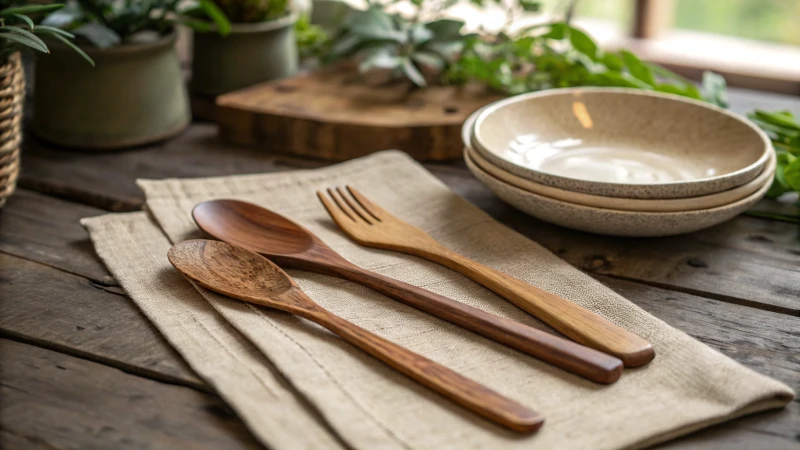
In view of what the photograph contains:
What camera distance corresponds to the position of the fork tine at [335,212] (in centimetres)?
85

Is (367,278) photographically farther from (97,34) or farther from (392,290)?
(97,34)

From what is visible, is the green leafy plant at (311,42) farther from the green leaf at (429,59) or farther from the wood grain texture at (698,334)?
the wood grain texture at (698,334)

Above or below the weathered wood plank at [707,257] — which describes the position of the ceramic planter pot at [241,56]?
above

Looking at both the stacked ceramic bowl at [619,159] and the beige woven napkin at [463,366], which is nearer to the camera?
the beige woven napkin at [463,366]

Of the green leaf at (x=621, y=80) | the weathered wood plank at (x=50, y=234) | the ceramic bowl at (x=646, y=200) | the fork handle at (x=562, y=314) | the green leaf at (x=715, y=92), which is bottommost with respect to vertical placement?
the weathered wood plank at (x=50, y=234)

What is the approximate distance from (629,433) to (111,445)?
361 millimetres

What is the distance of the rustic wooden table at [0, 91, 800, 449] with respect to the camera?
1.87 ft

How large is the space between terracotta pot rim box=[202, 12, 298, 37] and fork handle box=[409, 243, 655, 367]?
0.62m

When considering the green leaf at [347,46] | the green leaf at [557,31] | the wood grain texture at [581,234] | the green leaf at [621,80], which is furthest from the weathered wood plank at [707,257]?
the green leaf at [347,46]

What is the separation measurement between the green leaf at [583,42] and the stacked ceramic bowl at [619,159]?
160mm

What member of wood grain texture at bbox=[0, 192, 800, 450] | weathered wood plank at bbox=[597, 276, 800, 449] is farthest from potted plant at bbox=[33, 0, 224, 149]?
weathered wood plank at bbox=[597, 276, 800, 449]

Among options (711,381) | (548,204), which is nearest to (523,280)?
(548,204)

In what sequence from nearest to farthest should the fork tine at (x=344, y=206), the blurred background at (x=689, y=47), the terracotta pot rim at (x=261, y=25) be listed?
the fork tine at (x=344, y=206) < the terracotta pot rim at (x=261, y=25) < the blurred background at (x=689, y=47)

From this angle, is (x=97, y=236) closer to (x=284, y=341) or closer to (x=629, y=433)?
(x=284, y=341)
